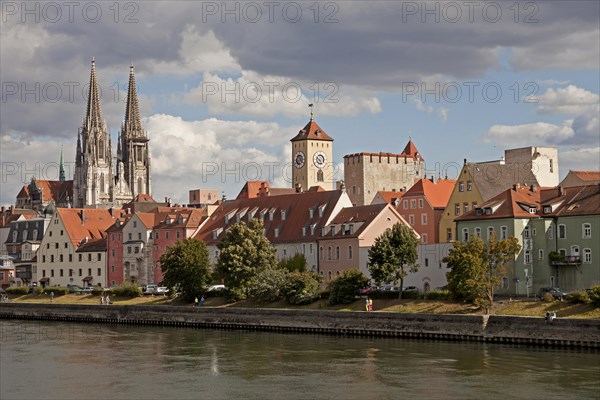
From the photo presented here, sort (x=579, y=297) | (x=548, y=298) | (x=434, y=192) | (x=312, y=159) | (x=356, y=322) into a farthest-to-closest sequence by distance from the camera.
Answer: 1. (x=312, y=159)
2. (x=434, y=192)
3. (x=356, y=322)
4. (x=548, y=298)
5. (x=579, y=297)

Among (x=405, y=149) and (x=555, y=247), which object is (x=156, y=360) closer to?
(x=555, y=247)

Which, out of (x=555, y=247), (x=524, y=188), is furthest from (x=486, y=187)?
(x=555, y=247)

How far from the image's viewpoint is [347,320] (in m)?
73.1

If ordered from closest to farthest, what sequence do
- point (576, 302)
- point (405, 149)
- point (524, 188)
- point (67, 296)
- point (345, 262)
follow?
1. point (576, 302)
2. point (524, 188)
3. point (345, 262)
4. point (67, 296)
5. point (405, 149)

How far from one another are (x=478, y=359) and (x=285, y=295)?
27.5 meters


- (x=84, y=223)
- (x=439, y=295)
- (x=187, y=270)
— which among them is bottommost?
(x=439, y=295)

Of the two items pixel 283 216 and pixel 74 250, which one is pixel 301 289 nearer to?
pixel 283 216

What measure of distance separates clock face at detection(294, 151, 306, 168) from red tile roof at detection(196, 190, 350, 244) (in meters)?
41.6

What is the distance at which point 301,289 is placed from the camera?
82000mm

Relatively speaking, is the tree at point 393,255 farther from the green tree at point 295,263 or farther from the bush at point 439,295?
the green tree at point 295,263

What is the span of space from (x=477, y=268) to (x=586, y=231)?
1081 centimetres

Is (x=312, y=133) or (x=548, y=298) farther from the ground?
(x=312, y=133)

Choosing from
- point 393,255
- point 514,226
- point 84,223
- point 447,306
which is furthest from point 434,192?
point 84,223

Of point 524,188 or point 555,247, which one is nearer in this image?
point 555,247
